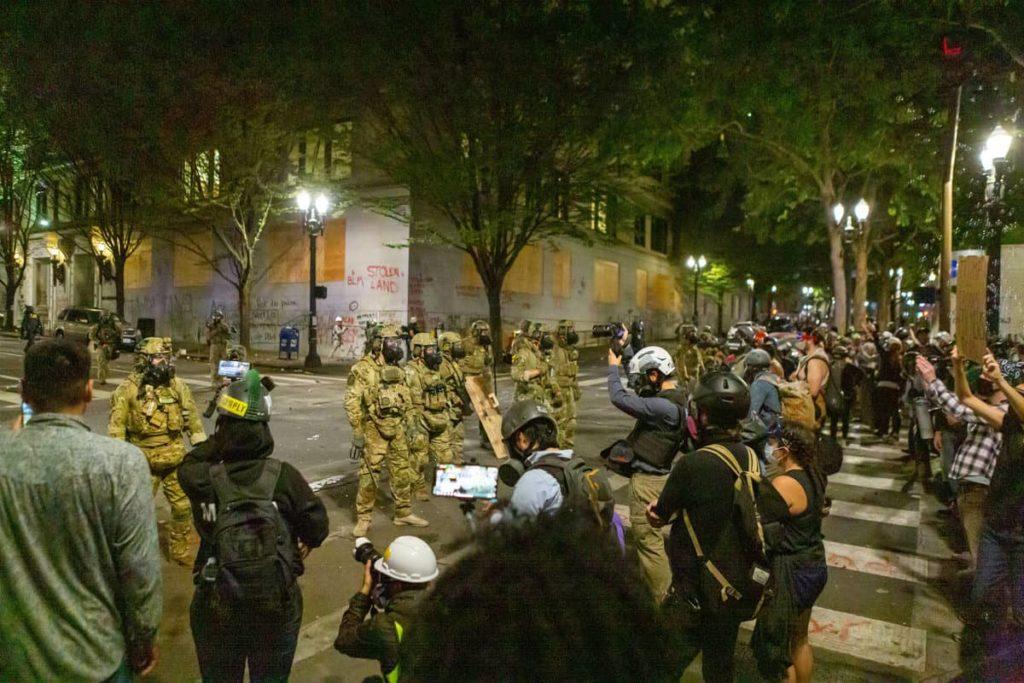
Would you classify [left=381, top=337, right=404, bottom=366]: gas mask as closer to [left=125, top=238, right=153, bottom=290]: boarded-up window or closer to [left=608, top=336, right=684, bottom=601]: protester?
[left=608, top=336, right=684, bottom=601]: protester

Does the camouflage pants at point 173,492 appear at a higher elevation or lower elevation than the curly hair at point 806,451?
lower

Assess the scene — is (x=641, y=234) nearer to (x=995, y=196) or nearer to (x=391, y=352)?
(x=995, y=196)

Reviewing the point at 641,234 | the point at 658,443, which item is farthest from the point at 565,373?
the point at 641,234

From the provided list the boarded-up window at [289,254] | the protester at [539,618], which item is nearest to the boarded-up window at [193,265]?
the boarded-up window at [289,254]

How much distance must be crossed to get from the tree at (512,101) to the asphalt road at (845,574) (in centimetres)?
1150

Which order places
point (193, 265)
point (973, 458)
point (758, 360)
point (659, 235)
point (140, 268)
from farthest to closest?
1. point (659, 235)
2. point (140, 268)
3. point (193, 265)
4. point (758, 360)
5. point (973, 458)

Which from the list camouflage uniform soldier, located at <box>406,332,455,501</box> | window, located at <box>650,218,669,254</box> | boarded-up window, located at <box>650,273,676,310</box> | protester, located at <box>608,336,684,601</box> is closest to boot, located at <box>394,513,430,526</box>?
camouflage uniform soldier, located at <box>406,332,455,501</box>

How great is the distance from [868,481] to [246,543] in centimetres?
844

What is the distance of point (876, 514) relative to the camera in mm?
7547

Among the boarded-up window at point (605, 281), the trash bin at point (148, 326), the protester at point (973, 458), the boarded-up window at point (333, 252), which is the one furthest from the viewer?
the boarded-up window at point (605, 281)

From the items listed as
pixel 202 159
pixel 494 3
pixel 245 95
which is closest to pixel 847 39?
pixel 494 3

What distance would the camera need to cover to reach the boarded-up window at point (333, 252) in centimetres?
2705

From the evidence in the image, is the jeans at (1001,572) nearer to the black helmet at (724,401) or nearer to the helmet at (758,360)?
the black helmet at (724,401)

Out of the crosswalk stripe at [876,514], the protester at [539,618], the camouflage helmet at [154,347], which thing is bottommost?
the crosswalk stripe at [876,514]
